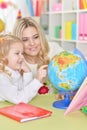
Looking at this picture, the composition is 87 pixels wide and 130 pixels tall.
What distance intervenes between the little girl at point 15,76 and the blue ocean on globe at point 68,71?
21 cm

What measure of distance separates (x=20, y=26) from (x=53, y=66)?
1.01 m

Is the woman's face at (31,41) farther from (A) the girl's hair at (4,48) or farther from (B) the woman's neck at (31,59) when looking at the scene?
(A) the girl's hair at (4,48)

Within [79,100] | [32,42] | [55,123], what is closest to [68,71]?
[79,100]

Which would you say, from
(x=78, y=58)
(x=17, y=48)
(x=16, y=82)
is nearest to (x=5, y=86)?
(x=16, y=82)

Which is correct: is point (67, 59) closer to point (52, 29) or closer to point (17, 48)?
point (17, 48)

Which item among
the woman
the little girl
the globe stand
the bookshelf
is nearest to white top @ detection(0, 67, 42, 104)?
the little girl

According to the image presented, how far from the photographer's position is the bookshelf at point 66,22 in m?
4.30

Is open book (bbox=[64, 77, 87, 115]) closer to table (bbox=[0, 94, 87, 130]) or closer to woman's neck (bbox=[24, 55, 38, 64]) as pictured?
table (bbox=[0, 94, 87, 130])

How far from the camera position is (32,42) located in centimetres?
244

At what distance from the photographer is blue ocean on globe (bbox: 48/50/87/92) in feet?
4.83

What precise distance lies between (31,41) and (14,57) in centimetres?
63

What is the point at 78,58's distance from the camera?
1518 mm

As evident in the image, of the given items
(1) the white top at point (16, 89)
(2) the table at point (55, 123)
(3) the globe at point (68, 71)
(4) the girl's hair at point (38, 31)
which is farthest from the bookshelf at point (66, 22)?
(2) the table at point (55, 123)

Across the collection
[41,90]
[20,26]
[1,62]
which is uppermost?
[20,26]
